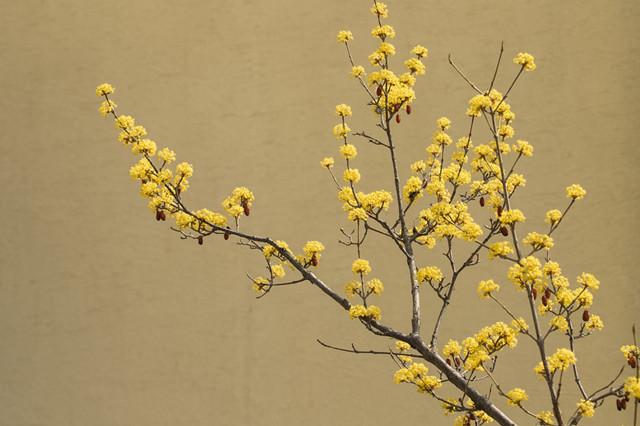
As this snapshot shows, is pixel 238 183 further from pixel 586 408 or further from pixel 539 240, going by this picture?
pixel 586 408

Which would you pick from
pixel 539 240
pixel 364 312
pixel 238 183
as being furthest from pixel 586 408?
pixel 238 183

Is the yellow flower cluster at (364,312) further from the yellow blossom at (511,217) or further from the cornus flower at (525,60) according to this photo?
the cornus flower at (525,60)

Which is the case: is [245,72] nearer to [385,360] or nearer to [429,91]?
[429,91]

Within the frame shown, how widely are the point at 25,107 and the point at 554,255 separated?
2339 millimetres

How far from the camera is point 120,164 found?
399cm

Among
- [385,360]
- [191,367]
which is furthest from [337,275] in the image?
[191,367]

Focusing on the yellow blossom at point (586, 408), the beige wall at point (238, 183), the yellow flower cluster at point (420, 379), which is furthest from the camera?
the beige wall at point (238, 183)

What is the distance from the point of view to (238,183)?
3811mm

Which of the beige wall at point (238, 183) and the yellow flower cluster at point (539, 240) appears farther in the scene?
the beige wall at point (238, 183)

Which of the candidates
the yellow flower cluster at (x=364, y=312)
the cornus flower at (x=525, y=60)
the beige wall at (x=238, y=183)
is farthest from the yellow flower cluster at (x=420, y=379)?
the beige wall at (x=238, y=183)

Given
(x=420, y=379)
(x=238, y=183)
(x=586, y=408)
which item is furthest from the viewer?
(x=238, y=183)

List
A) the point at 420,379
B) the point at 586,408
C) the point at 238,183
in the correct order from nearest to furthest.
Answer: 1. the point at 586,408
2. the point at 420,379
3. the point at 238,183

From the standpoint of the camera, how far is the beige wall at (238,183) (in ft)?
11.1

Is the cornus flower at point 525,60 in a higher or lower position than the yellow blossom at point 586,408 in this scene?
higher
